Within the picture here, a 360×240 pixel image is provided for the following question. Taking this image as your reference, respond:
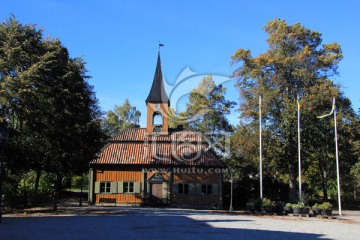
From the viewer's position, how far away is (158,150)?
35.7m

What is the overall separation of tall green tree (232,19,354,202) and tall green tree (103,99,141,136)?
3204 cm

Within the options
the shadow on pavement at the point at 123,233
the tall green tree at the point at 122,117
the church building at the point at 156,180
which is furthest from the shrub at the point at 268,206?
the tall green tree at the point at 122,117

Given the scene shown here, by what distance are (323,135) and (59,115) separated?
2517 centimetres

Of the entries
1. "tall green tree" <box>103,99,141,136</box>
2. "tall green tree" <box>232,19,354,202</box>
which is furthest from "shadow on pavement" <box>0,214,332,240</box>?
"tall green tree" <box>103,99,141,136</box>

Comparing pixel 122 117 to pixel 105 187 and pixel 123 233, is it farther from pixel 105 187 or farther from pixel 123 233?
pixel 123 233

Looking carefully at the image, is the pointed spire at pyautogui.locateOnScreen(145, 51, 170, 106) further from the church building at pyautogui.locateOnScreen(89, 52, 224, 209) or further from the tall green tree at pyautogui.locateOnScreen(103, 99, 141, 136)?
the tall green tree at pyautogui.locateOnScreen(103, 99, 141, 136)

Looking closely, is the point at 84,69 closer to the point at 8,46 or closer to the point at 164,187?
the point at 8,46

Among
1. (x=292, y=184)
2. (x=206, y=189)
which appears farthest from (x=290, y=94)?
(x=206, y=189)

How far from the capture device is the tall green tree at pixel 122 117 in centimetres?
6581

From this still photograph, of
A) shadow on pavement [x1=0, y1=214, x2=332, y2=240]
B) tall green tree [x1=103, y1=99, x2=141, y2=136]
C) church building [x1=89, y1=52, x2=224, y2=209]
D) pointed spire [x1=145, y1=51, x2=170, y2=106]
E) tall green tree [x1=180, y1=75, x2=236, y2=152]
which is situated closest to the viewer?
shadow on pavement [x1=0, y1=214, x2=332, y2=240]

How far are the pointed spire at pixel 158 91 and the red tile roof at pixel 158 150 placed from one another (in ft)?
10.9

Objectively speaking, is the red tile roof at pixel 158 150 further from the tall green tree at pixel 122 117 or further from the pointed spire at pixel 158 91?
the tall green tree at pixel 122 117

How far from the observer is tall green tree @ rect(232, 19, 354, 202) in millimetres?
35906

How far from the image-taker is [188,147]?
35.8m
